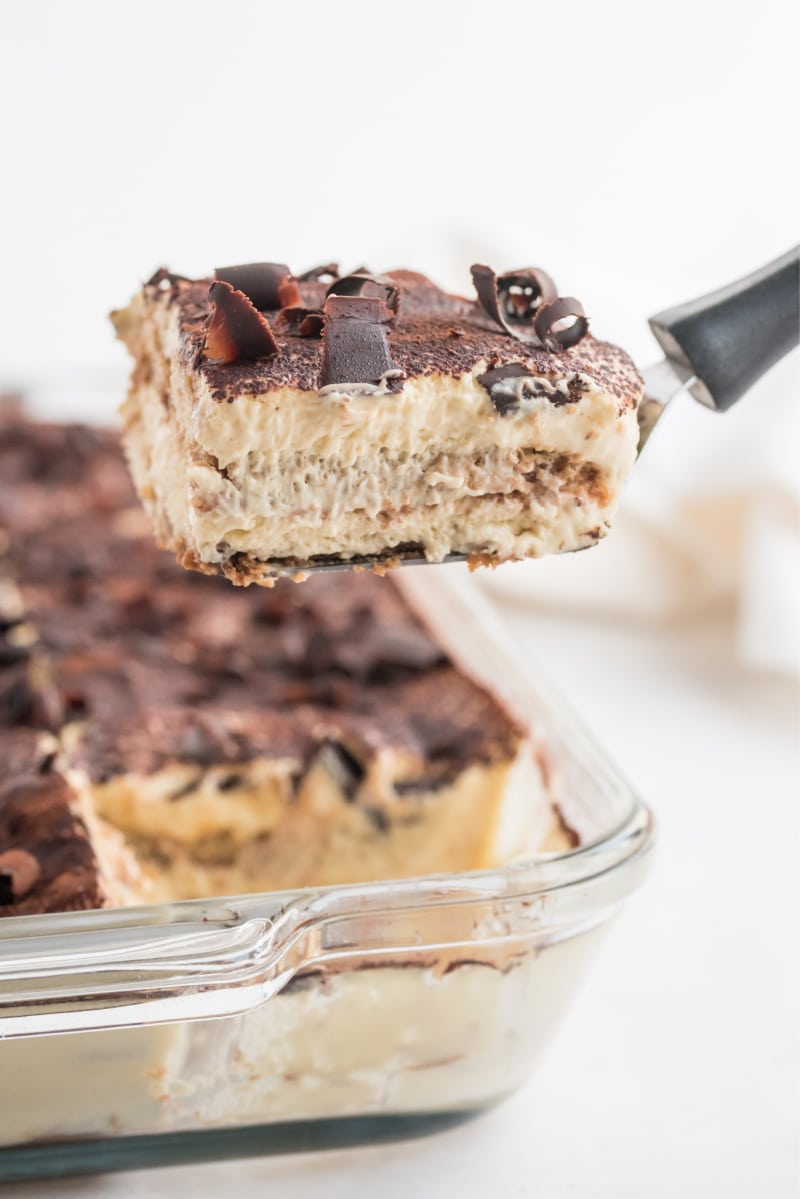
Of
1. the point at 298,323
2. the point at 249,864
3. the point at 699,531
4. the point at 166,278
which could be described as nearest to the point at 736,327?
the point at 298,323

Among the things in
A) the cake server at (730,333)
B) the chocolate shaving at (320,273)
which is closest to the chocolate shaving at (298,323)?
the chocolate shaving at (320,273)

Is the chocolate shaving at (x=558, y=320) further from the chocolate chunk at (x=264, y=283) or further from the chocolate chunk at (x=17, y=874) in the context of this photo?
the chocolate chunk at (x=17, y=874)

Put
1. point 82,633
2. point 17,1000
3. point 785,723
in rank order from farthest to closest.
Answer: point 785,723 → point 82,633 → point 17,1000

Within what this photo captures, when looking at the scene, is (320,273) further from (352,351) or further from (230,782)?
(230,782)

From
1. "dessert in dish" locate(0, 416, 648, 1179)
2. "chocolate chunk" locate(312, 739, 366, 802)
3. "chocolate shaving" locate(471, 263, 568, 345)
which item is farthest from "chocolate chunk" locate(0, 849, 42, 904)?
"chocolate shaving" locate(471, 263, 568, 345)

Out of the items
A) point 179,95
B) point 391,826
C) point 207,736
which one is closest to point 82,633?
point 207,736

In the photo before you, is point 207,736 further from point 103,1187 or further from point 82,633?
point 103,1187

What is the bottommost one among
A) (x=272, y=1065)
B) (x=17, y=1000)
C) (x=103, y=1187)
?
(x=103, y=1187)
